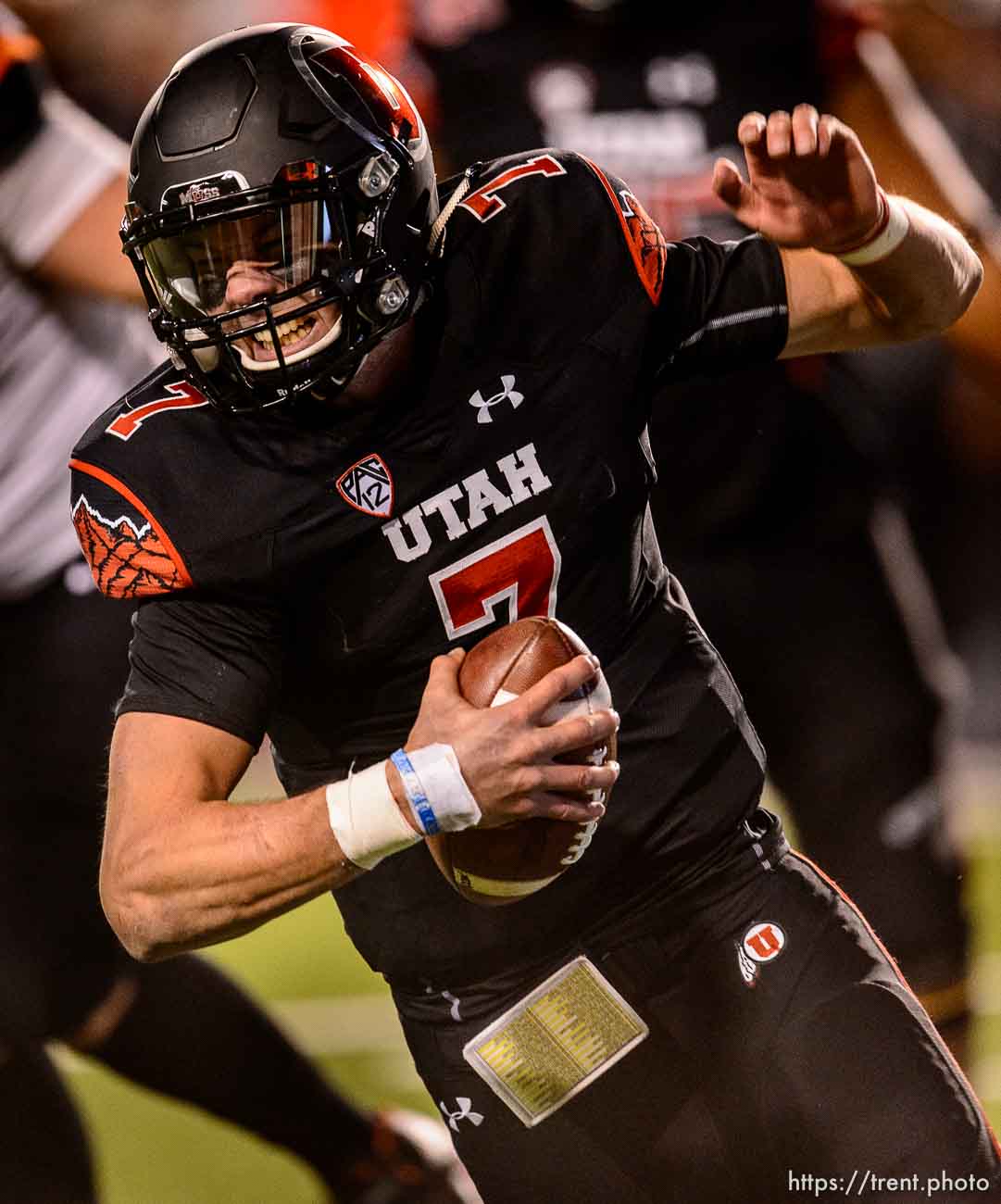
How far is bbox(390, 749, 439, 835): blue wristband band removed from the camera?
167cm

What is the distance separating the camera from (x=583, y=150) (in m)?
3.36

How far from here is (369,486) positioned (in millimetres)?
1949

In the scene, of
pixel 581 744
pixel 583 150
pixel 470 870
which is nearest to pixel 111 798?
pixel 470 870

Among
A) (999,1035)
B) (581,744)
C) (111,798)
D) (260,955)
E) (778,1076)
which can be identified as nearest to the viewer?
Answer: (581,744)

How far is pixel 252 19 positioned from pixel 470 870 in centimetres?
284

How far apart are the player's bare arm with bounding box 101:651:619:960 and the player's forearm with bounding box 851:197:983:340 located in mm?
727

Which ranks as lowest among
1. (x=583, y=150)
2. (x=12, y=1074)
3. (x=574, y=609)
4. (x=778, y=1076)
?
(x=12, y=1074)

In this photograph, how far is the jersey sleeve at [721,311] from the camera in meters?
2.17

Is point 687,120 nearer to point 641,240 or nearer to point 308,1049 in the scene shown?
point 641,240

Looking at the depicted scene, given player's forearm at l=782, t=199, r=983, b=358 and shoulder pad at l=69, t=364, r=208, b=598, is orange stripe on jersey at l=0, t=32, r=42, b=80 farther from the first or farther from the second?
player's forearm at l=782, t=199, r=983, b=358

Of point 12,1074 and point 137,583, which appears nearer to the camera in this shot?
point 137,583

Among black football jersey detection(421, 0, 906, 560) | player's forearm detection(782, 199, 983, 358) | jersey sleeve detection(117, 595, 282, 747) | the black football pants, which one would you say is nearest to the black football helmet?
jersey sleeve detection(117, 595, 282, 747)

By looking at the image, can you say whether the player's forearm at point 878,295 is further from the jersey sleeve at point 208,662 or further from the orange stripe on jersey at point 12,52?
the orange stripe on jersey at point 12,52

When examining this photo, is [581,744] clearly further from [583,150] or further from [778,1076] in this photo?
[583,150]
